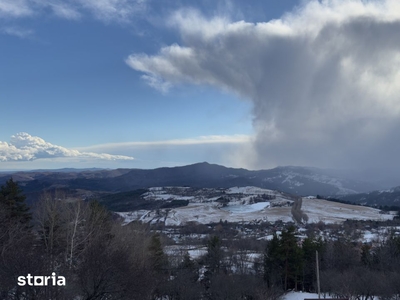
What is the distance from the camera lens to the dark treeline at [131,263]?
64.0 feet

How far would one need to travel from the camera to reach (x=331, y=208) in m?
181

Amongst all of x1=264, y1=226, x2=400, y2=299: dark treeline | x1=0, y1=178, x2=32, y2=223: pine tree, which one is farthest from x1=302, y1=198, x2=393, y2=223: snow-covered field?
x1=0, y1=178, x2=32, y2=223: pine tree

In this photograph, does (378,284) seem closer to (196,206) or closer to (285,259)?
(285,259)

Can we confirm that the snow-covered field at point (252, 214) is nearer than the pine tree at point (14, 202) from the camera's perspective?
No

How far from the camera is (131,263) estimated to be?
81.8 feet

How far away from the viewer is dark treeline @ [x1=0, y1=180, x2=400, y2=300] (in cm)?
1952

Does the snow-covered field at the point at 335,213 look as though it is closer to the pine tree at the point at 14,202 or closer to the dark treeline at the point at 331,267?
the dark treeline at the point at 331,267

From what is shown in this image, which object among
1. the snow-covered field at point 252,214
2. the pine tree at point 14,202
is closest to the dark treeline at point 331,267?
the pine tree at point 14,202

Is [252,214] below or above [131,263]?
below

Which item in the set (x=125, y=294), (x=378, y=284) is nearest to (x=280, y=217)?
Answer: (x=378, y=284)

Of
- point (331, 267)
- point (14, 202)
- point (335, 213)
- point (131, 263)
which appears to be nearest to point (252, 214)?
point (335, 213)

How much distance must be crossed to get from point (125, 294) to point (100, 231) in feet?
53.4

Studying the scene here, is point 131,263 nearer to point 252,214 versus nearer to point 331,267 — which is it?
point 331,267

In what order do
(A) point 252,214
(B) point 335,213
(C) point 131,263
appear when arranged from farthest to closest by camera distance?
(A) point 252,214 < (B) point 335,213 < (C) point 131,263
